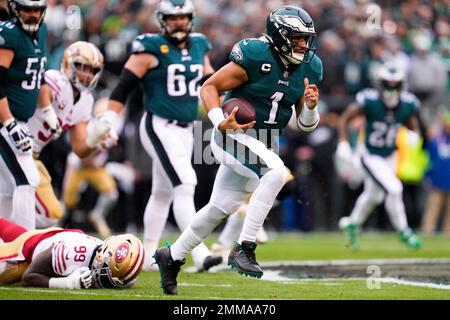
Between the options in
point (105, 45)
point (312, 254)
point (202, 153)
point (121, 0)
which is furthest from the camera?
point (121, 0)

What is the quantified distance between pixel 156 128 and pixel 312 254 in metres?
2.74

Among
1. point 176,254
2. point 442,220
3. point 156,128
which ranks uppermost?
point 156,128

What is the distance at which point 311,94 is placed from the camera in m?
6.21

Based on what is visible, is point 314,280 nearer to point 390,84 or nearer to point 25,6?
point 25,6

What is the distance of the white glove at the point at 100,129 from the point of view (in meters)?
7.94

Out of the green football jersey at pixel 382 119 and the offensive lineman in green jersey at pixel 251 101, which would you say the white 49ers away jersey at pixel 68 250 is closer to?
the offensive lineman in green jersey at pixel 251 101

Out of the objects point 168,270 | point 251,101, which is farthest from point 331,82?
point 168,270

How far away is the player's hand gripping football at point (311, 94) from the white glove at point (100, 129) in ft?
7.19

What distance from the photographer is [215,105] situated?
6.29 m

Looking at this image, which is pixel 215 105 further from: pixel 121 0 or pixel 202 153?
pixel 121 0

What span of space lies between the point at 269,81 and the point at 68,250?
5.49 ft

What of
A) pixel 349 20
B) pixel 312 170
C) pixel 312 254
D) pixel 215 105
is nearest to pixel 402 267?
pixel 312 254

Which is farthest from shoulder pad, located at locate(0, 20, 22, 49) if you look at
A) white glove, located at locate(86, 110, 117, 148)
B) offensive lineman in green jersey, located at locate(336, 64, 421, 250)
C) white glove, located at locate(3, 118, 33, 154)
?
offensive lineman in green jersey, located at locate(336, 64, 421, 250)

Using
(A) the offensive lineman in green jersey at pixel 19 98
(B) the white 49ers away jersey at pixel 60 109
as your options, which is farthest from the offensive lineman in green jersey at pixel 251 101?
(B) the white 49ers away jersey at pixel 60 109
